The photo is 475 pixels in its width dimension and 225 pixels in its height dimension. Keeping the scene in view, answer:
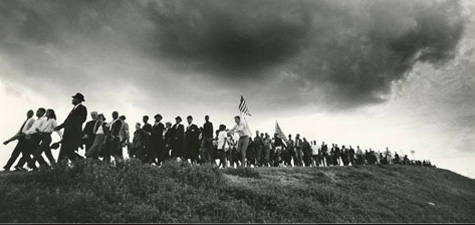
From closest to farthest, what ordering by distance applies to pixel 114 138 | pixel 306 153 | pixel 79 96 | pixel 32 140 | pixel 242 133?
pixel 79 96 < pixel 32 140 < pixel 114 138 < pixel 242 133 < pixel 306 153

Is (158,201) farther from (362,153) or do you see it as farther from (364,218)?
(362,153)

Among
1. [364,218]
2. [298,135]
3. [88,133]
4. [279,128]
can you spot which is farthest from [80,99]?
[279,128]

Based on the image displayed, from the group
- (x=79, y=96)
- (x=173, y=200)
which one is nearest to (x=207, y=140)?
(x=79, y=96)

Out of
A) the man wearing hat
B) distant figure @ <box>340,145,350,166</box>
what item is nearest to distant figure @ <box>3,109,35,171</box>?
the man wearing hat

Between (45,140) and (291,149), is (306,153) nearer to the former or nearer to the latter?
(291,149)

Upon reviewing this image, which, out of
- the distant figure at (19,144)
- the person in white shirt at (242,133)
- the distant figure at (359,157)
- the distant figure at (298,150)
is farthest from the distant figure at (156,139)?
the distant figure at (359,157)

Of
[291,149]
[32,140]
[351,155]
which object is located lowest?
[32,140]

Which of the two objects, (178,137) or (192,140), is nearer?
(178,137)

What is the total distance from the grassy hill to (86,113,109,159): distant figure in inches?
99.2

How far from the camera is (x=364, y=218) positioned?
913 cm

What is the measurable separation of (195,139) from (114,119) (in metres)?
3.35

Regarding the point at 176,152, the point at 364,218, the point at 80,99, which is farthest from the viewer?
the point at 176,152

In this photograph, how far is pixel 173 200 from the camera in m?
7.99

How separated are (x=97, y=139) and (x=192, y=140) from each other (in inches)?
157
